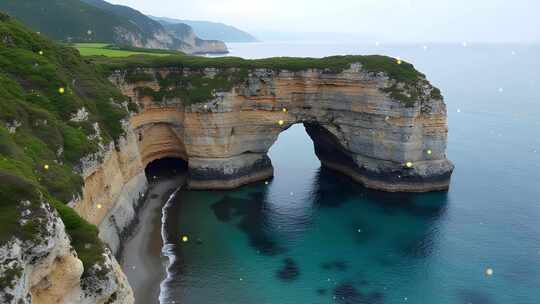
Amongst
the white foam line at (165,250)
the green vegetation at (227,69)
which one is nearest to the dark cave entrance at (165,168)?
the white foam line at (165,250)

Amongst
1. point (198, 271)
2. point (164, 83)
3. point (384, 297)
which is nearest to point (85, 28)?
point (164, 83)

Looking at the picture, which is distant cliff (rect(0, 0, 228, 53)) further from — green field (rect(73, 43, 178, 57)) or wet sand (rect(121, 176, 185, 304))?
wet sand (rect(121, 176, 185, 304))

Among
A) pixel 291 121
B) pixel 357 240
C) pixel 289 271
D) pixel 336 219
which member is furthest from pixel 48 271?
pixel 291 121

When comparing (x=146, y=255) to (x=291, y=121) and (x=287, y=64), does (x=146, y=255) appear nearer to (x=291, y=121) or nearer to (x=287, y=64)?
(x=291, y=121)

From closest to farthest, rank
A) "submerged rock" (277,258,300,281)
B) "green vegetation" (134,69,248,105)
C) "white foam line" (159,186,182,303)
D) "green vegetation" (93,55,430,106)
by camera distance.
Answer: "white foam line" (159,186,182,303) → "submerged rock" (277,258,300,281) → "green vegetation" (93,55,430,106) → "green vegetation" (134,69,248,105)

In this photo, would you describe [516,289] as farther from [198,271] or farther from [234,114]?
[234,114]

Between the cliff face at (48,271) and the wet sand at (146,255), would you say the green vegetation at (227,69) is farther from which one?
the cliff face at (48,271)

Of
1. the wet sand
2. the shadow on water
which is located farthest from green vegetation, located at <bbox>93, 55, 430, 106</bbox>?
the wet sand
